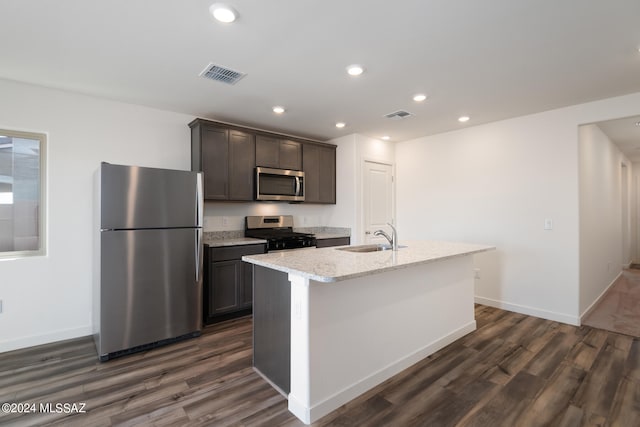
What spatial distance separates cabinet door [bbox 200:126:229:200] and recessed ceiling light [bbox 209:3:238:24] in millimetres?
1874

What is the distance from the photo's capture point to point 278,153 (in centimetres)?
430

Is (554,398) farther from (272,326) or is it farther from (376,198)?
(376,198)

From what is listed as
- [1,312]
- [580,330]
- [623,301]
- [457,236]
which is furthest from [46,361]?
[623,301]

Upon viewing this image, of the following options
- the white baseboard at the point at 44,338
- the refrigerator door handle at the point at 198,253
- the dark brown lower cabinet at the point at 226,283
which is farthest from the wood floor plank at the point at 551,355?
the white baseboard at the point at 44,338

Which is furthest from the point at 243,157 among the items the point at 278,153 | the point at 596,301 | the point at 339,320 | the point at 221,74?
the point at 596,301

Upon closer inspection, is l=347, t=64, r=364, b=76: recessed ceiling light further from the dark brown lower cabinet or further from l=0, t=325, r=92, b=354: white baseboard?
l=0, t=325, r=92, b=354: white baseboard

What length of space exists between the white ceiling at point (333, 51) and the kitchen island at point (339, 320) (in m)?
1.52

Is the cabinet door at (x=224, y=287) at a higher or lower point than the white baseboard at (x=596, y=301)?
higher

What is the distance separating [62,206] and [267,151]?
2272 mm

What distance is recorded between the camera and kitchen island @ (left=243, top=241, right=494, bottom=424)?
190 cm

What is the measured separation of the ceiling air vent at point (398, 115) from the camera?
12.0ft

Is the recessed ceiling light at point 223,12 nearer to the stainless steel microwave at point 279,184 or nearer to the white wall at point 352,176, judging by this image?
the stainless steel microwave at point 279,184

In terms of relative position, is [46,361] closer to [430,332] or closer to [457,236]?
[430,332]

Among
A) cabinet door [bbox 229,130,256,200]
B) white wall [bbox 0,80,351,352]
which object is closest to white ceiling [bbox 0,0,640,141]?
white wall [bbox 0,80,351,352]
